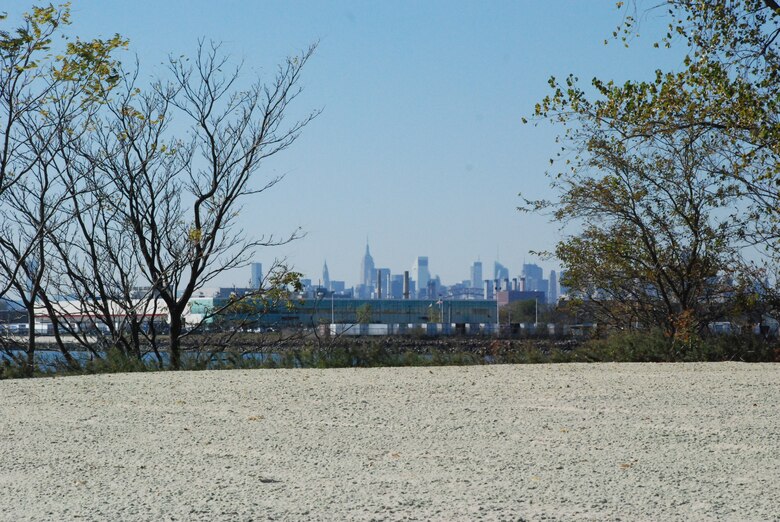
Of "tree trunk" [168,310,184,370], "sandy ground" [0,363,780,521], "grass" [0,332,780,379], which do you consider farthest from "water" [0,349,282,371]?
"sandy ground" [0,363,780,521]

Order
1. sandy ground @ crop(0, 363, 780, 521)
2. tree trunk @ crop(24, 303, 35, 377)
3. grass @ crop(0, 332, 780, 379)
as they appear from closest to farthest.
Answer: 1. sandy ground @ crop(0, 363, 780, 521)
2. tree trunk @ crop(24, 303, 35, 377)
3. grass @ crop(0, 332, 780, 379)

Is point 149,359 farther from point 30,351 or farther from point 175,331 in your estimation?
point 175,331

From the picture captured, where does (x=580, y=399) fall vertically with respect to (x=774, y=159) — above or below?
below

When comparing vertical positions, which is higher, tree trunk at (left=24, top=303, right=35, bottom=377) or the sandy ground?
tree trunk at (left=24, top=303, right=35, bottom=377)

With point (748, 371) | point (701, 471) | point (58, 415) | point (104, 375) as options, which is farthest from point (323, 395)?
point (748, 371)

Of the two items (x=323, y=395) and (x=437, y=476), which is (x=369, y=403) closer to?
(x=323, y=395)

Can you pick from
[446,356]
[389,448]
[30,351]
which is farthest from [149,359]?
[389,448]

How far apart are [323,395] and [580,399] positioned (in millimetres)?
2478

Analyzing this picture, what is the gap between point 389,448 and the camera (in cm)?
651

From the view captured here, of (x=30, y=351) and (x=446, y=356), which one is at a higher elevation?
(x=30, y=351)

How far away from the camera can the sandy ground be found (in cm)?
500

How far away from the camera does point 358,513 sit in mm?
4812

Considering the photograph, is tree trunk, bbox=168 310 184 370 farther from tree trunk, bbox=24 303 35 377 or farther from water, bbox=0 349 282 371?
tree trunk, bbox=24 303 35 377

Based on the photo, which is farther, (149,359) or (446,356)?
(446,356)
